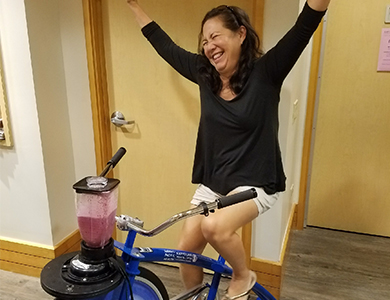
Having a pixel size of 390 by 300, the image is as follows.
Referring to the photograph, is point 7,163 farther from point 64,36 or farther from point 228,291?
point 228,291

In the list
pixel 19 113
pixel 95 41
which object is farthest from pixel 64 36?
pixel 19 113

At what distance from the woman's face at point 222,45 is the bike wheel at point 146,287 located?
32.4 inches

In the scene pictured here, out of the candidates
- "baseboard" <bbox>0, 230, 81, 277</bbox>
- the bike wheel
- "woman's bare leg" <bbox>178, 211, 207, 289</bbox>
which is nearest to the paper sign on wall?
"woman's bare leg" <bbox>178, 211, 207, 289</bbox>

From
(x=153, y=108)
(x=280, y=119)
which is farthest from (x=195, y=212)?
(x=153, y=108)

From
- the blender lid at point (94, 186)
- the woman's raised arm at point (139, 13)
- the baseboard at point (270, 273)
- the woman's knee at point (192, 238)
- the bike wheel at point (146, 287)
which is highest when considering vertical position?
the woman's raised arm at point (139, 13)

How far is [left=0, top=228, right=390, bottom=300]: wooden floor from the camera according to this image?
2.07 m

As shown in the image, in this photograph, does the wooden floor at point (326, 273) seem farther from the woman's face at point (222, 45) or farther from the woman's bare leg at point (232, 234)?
the woman's face at point (222, 45)

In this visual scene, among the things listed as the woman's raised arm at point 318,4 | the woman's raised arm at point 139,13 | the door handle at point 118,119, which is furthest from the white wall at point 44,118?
the woman's raised arm at point 318,4

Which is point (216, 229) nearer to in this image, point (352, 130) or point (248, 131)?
point (248, 131)

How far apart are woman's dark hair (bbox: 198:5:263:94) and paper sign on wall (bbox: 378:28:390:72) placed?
1.32 metres

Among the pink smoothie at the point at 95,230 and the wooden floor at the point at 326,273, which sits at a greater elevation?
the pink smoothie at the point at 95,230

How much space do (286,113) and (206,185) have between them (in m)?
0.60

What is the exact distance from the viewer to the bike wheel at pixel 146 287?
137 cm

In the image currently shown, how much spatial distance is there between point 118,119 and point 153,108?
0.22 metres
